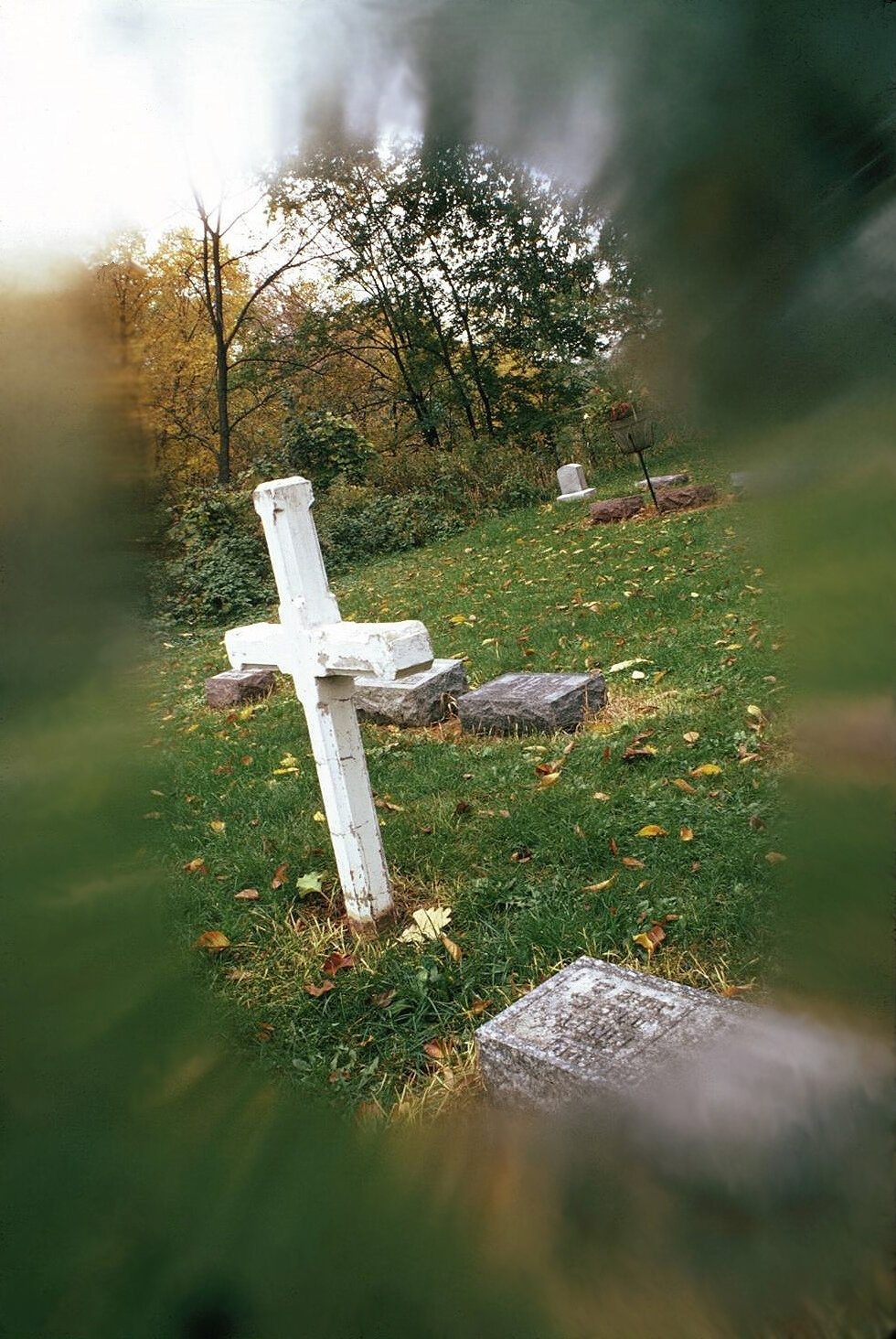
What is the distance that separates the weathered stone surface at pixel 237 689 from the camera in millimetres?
6488

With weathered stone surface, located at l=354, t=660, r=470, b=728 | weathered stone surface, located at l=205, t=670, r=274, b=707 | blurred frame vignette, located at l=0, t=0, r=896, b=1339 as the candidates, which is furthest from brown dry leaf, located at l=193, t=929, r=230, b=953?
weathered stone surface, located at l=205, t=670, r=274, b=707

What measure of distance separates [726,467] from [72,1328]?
0.40 m

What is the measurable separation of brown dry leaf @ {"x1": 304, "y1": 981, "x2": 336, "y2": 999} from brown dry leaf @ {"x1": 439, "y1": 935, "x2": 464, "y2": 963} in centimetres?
34

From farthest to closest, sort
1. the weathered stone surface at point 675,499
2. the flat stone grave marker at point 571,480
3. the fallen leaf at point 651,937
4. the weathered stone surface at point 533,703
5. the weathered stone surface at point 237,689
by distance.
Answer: the flat stone grave marker at point 571,480 → the weathered stone surface at point 675,499 → the weathered stone surface at point 237,689 → the weathered stone surface at point 533,703 → the fallen leaf at point 651,937

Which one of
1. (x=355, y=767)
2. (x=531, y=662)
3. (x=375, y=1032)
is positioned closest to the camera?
(x=375, y=1032)

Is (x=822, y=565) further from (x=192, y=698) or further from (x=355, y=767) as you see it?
(x=192, y=698)

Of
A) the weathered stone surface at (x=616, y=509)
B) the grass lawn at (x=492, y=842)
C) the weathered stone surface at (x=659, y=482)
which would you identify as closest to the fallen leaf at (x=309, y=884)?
the grass lawn at (x=492, y=842)

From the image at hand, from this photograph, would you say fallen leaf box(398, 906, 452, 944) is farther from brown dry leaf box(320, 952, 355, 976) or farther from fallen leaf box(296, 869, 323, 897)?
fallen leaf box(296, 869, 323, 897)

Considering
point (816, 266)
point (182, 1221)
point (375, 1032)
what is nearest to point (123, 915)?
point (182, 1221)

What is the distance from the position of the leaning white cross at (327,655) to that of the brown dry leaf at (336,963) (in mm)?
158

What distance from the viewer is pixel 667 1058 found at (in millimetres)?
1201

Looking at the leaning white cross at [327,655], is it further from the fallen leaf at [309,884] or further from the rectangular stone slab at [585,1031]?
the rectangular stone slab at [585,1031]

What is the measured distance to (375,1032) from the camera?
2457 mm

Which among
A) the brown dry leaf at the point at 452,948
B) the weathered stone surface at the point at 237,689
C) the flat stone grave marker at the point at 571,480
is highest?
the flat stone grave marker at the point at 571,480
